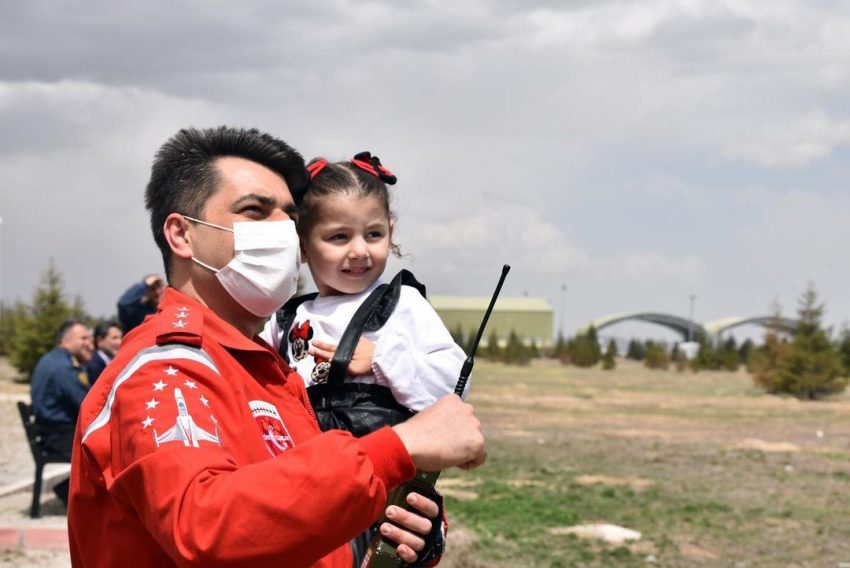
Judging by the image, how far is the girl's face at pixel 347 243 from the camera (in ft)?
10.4

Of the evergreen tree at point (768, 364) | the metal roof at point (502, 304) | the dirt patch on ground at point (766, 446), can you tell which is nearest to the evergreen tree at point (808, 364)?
the evergreen tree at point (768, 364)

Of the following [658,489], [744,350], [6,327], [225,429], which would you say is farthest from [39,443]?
[744,350]

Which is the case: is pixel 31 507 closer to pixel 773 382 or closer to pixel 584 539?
pixel 584 539

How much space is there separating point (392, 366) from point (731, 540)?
24.1 ft

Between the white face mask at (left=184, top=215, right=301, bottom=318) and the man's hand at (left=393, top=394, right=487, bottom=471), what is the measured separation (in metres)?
0.52

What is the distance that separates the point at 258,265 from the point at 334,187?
35.3 inches

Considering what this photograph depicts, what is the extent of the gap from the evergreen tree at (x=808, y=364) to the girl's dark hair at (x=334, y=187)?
111ft

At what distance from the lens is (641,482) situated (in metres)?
13.1

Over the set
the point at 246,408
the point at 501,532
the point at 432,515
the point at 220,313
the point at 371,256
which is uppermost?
the point at 371,256

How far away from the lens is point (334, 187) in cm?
319

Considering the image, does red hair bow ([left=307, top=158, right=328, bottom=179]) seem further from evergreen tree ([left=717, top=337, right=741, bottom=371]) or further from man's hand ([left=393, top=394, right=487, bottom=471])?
evergreen tree ([left=717, top=337, right=741, bottom=371])

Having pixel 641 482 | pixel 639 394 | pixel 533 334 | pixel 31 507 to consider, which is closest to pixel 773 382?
pixel 639 394

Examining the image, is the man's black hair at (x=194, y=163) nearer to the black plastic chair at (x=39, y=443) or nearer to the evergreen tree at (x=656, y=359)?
the black plastic chair at (x=39, y=443)

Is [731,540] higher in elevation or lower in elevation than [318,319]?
lower
